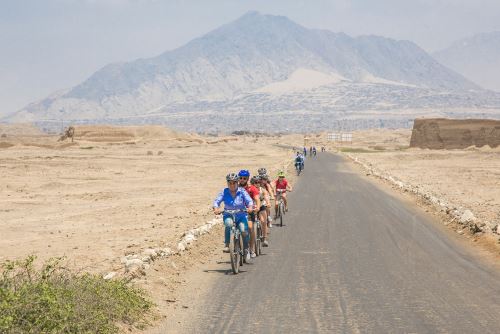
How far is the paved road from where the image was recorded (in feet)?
34.1

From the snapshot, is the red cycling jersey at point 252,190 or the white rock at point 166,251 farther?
the red cycling jersey at point 252,190

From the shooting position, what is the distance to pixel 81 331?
8.83 m

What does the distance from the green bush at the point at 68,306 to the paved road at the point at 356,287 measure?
105 centimetres

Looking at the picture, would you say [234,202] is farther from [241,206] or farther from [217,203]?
[217,203]

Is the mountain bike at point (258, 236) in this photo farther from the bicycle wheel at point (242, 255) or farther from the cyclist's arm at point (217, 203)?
the cyclist's arm at point (217, 203)

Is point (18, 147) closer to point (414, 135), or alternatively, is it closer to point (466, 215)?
point (414, 135)

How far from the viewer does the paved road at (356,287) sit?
1039 cm

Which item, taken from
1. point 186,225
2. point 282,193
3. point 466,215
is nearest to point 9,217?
point 186,225

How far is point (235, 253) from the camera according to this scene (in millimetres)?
14445

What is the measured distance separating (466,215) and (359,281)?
1125 centimetres

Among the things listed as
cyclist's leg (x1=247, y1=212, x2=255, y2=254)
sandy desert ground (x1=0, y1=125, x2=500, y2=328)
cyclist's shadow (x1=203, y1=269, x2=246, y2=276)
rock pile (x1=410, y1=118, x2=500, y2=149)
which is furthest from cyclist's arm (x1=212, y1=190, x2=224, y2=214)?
rock pile (x1=410, y1=118, x2=500, y2=149)

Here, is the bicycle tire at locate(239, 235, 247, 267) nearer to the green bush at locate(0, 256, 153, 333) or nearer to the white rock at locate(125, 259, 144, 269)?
the white rock at locate(125, 259, 144, 269)

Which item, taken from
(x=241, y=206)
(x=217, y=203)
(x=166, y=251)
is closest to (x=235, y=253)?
(x=241, y=206)

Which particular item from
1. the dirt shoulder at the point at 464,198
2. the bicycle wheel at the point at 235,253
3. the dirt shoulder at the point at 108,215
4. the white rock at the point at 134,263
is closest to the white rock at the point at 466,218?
the dirt shoulder at the point at 464,198
